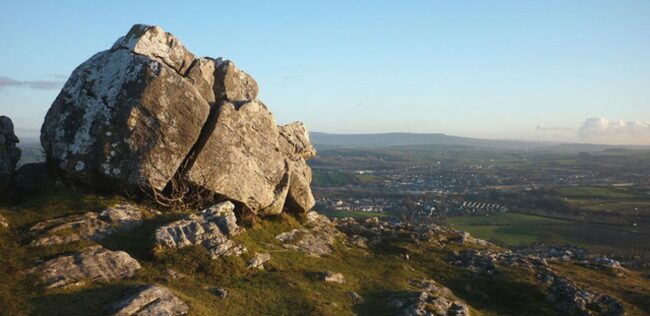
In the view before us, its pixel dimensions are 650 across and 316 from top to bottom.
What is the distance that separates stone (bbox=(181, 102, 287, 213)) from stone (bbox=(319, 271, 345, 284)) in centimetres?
699

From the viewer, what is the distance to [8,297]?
13.2 meters

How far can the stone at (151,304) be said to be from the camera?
13.1 meters

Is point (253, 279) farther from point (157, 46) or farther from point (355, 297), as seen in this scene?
point (157, 46)

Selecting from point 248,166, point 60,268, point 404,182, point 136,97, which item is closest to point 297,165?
point 248,166

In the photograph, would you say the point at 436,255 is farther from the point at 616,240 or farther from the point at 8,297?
the point at 616,240

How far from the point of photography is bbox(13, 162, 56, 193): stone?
73.4ft

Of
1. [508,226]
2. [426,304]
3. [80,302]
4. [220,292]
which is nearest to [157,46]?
[220,292]

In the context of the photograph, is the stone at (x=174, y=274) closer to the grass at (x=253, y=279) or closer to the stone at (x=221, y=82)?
the grass at (x=253, y=279)

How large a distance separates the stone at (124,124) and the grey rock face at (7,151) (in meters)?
2.01

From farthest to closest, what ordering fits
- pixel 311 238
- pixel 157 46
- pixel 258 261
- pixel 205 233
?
pixel 311 238, pixel 157 46, pixel 258 261, pixel 205 233

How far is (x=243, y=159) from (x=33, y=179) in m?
10.6

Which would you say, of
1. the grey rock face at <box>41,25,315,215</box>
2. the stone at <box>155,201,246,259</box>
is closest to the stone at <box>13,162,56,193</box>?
the grey rock face at <box>41,25,315,215</box>

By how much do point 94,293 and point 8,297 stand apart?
228 cm

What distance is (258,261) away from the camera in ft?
65.9
